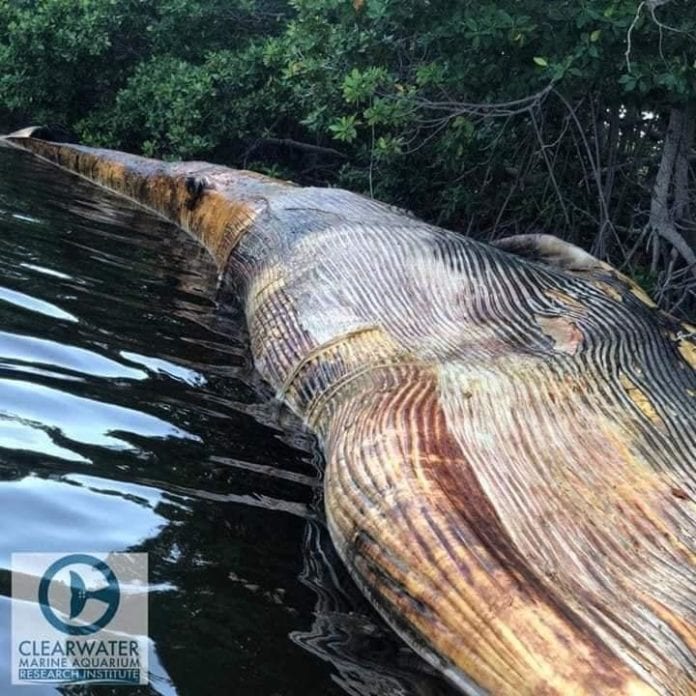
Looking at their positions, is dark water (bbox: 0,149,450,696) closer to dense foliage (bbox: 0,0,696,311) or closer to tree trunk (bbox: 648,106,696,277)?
dense foliage (bbox: 0,0,696,311)

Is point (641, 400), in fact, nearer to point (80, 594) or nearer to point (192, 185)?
point (80, 594)

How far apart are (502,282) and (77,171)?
26.3ft

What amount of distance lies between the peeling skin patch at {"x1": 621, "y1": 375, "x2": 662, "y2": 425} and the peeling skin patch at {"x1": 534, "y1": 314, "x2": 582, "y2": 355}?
27 cm

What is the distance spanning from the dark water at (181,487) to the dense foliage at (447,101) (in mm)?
2868

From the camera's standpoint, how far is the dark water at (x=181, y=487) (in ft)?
7.88

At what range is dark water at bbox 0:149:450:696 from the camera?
240 centimetres

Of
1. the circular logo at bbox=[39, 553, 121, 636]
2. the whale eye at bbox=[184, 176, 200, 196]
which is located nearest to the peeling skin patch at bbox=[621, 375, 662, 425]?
the circular logo at bbox=[39, 553, 121, 636]

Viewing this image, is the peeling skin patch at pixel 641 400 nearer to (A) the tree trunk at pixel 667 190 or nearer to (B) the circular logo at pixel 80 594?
(B) the circular logo at pixel 80 594

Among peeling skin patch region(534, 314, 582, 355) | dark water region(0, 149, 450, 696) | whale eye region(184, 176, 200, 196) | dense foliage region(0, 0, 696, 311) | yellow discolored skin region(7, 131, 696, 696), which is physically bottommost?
dark water region(0, 149, 450, 696)

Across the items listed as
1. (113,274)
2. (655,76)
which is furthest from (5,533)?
(655,76)

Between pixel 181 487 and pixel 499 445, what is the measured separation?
1.16m

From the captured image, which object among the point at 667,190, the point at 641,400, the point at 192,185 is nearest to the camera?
the point at 641,400

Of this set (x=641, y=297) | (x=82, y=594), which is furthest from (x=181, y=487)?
(x=641, y=297)

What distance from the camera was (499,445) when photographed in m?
2.86
